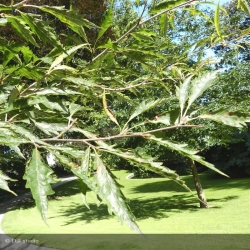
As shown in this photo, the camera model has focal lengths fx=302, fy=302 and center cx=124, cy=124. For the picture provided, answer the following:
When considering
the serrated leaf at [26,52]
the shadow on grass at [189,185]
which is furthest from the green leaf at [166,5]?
the shadow on grass at [189,185]

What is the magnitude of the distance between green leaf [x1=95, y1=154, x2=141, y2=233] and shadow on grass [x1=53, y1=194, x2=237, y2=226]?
10.3 meters

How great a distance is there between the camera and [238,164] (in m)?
18.1

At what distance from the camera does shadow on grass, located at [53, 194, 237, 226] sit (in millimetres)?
11508

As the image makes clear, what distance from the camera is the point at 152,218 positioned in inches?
428

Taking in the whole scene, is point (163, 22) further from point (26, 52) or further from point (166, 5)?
point (26, 52)

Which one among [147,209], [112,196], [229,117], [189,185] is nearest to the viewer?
[112,196]

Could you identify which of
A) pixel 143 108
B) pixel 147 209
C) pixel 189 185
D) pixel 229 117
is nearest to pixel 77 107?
pixel 143 108

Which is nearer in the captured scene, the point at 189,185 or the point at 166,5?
the point at 166,5

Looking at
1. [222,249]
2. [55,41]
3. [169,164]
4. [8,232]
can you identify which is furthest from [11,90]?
[169,164]

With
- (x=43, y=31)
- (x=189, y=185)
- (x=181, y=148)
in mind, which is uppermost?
(x=43, y=31)

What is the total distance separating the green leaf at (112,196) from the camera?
869mm

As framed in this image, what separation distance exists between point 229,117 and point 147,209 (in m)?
12.2

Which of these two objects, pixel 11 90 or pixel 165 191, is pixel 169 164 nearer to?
pixel 165 191

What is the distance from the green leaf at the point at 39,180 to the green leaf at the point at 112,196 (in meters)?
0.16
